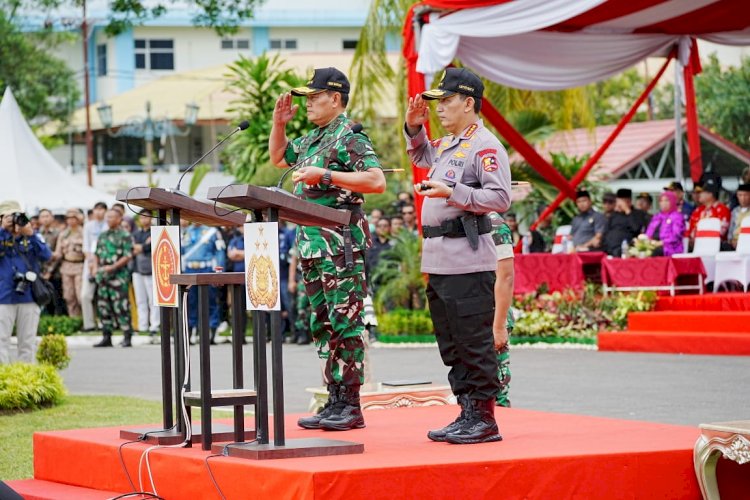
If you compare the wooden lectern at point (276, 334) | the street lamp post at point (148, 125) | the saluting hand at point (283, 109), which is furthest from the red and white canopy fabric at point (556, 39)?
the street lamp post at point (148, 125)

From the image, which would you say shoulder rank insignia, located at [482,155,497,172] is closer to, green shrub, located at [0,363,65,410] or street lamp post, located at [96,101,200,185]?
green shrub, located at [0,363,65,410]

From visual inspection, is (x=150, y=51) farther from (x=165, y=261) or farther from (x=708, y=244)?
(x=165, y=261)

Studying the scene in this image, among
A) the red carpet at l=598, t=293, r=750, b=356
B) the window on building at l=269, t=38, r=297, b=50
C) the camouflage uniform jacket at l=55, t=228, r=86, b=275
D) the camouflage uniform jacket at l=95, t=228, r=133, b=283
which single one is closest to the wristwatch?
the red carpet at l=598, t=293, r=750, b=356

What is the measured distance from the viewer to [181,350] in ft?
Answer: 23.2

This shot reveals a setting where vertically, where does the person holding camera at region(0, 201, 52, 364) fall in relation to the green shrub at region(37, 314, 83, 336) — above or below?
above

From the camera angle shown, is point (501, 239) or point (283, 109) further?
point (501, 239)

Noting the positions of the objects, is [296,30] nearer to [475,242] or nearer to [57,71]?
[57,71]

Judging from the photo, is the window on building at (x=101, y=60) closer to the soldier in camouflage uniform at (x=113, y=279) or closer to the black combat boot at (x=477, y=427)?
the soldier in camouflage uniform at (x=113, y=279)

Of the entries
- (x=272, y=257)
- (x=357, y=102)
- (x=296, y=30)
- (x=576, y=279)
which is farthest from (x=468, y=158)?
(x=296, y=30)

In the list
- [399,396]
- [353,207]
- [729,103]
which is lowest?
[399,396]

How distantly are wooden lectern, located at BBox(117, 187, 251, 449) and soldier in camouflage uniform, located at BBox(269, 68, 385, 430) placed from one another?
0.46 meters

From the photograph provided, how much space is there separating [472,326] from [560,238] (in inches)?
550

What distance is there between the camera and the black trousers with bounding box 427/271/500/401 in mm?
6660

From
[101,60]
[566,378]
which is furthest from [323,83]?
[101,60]
